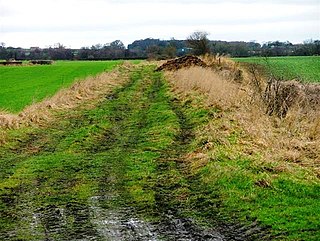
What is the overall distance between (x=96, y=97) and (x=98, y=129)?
1335cm

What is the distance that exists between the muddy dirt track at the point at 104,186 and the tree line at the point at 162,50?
149 ft

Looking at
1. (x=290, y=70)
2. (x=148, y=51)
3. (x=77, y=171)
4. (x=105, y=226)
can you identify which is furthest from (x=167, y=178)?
(x=148, y=51)

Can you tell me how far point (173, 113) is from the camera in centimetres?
2319

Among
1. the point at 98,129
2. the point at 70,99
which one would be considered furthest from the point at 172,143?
the point at 70,99

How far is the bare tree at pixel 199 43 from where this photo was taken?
224 ft

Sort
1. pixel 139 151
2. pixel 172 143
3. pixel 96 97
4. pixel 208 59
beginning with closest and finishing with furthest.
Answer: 1. pixel 139 151
2. pixel 172 143
3. pixel 96 97
4. pixel 208 59

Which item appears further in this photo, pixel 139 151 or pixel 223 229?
pixel 139 151

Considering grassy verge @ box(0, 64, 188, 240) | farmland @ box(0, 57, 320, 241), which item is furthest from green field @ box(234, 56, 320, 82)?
grassy verge @ box(0, 64, 188, 240)

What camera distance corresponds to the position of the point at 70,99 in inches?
1163

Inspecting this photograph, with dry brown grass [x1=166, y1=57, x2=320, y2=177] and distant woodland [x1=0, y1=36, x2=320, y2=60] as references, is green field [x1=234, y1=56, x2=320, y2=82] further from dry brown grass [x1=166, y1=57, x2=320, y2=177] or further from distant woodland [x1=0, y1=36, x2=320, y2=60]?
distant woodland [x1=0, y1=36, x2=320, y2=60]

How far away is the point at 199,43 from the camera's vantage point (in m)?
68.8

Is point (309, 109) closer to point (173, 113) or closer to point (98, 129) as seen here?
point (173, 113)

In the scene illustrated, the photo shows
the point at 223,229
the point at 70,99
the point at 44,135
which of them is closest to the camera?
the point at 223,229

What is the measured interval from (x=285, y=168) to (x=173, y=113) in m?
11.4
